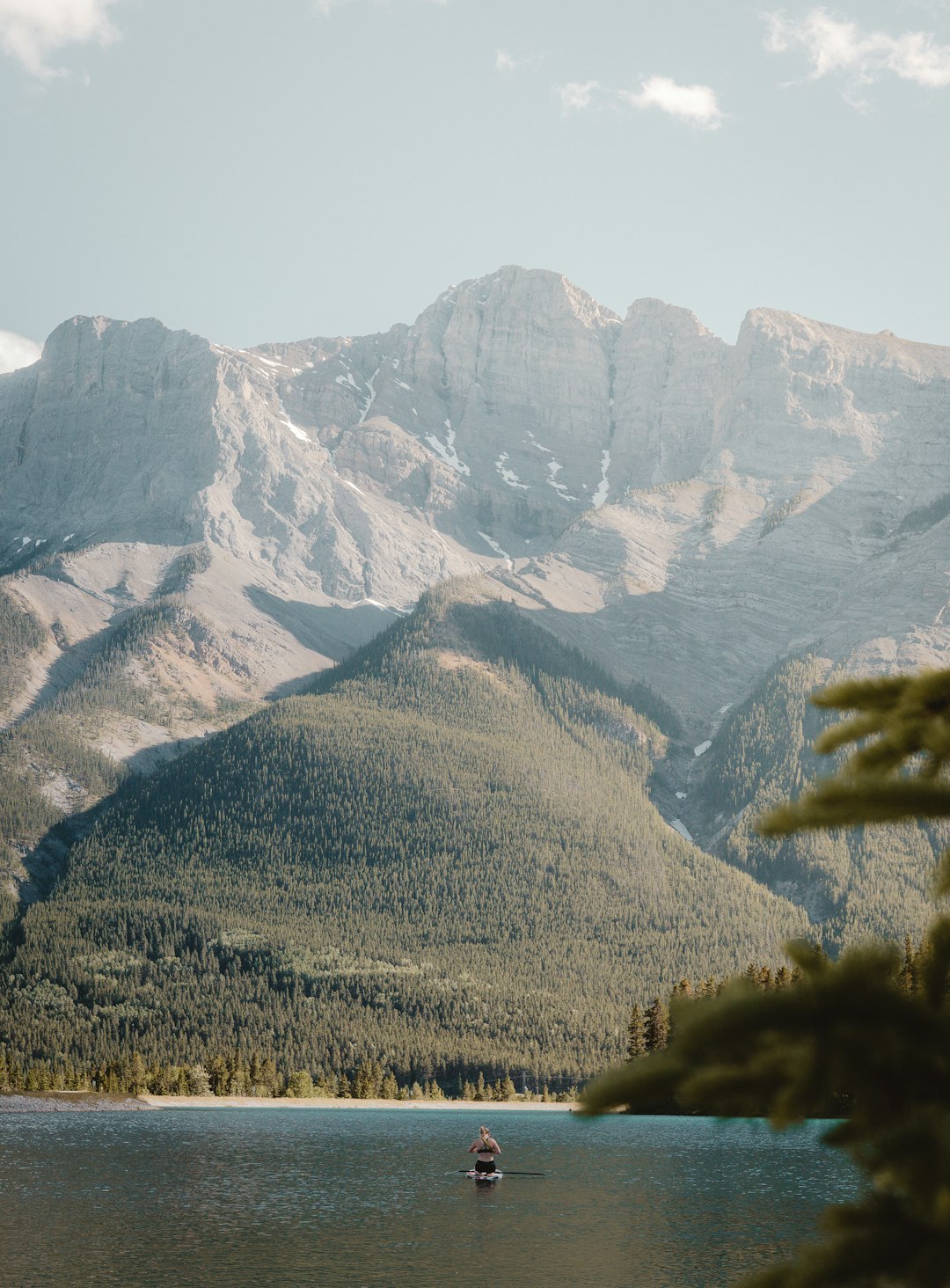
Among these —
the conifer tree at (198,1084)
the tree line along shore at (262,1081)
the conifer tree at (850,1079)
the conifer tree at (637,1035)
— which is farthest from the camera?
the conifer tree at (198,1084)

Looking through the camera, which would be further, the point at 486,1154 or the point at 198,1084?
the point at 198,1084

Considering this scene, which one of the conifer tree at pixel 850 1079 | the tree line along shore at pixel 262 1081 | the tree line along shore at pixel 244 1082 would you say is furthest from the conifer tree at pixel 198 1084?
the conifer tree at pixel 850 1079

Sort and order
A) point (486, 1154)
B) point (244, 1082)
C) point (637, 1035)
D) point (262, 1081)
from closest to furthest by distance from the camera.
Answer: point (486, 1154)
point (637, 1035)
point (244, 1082)
point (262, 1081)

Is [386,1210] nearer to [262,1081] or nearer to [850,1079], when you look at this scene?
[850,1079]

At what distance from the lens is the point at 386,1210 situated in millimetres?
66062

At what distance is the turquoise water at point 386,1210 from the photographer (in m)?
49.6

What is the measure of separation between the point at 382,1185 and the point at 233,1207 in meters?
12.2

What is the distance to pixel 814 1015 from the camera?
16.5ft

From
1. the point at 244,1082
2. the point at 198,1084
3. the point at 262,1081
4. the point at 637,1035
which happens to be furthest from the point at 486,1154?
the point at 262,1081

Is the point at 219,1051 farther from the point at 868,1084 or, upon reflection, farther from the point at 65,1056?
the point at 868,1084

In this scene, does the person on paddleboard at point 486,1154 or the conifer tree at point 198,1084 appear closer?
the person on paddleboard at point 486,1154

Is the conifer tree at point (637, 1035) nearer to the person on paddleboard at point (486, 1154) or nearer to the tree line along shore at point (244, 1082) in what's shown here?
the tree line along shore at point (244, 1082)

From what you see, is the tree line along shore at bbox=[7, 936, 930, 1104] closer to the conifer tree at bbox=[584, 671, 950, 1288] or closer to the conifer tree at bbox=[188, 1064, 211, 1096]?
the conifer tree at bbox=[188, 1064, 211, 1096]

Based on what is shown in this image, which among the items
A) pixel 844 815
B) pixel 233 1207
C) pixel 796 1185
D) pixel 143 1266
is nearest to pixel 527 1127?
pixel 796 1185
